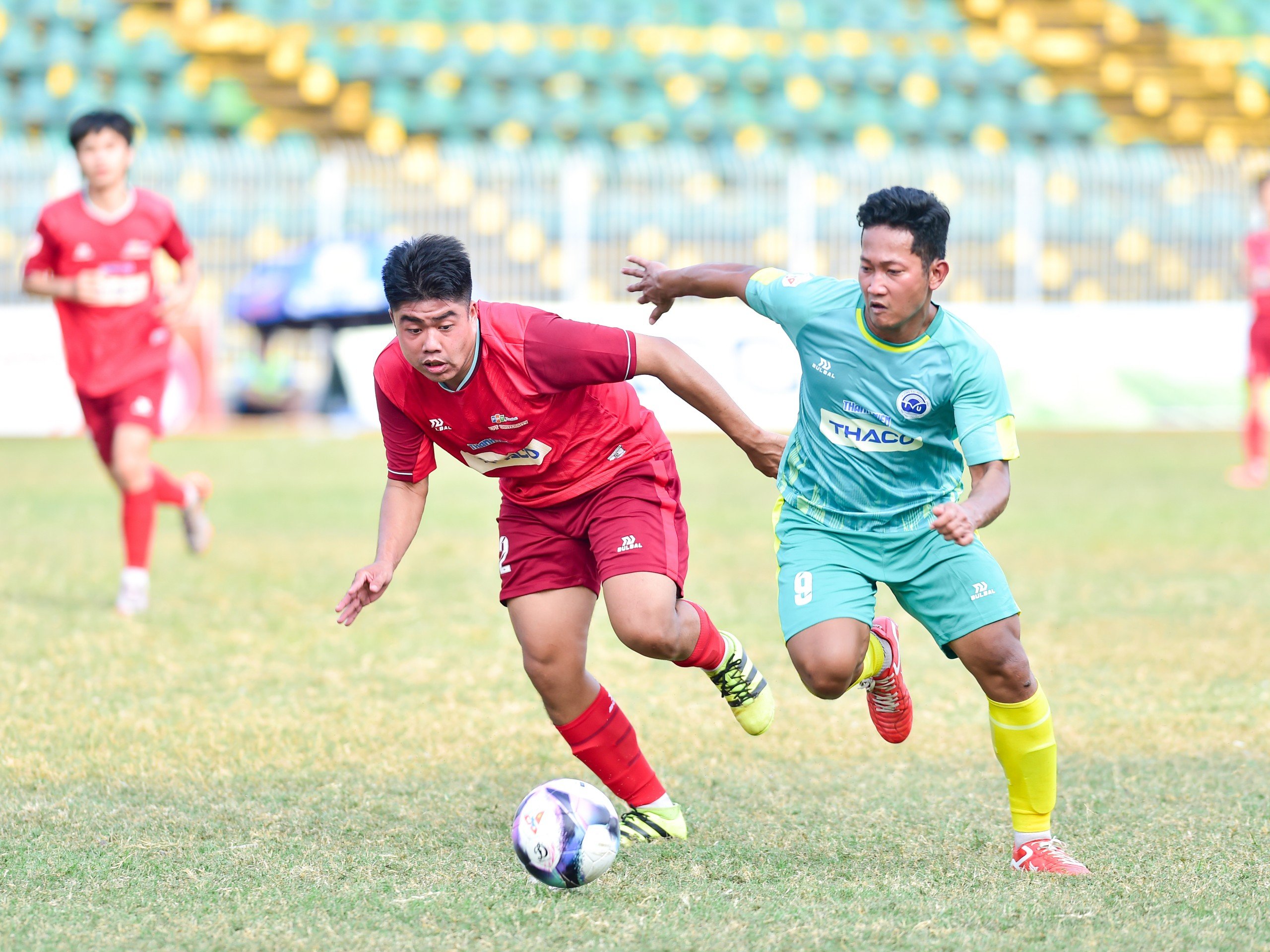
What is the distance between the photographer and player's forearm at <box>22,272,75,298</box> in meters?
7.02

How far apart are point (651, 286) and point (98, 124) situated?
3727mm

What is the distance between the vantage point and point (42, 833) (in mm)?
3949

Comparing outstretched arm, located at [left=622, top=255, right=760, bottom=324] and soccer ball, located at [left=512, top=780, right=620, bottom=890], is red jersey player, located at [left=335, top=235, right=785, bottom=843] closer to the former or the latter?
outstretched arm, located at [left=622, top=255, right=760, bottom=324]

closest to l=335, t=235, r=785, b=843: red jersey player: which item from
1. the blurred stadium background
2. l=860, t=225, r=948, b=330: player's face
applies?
l=860, t=225, r=948, b=330: player's face

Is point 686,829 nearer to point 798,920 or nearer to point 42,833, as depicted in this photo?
point 798,920

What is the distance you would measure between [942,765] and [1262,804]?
97 centimetres

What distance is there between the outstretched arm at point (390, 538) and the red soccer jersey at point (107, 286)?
342 cm

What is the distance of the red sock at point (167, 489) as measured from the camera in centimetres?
750

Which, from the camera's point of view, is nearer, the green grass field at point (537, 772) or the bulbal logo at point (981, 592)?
the green grass field at point (537, 772)

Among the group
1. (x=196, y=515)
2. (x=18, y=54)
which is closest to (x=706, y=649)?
(x=196, y=515)

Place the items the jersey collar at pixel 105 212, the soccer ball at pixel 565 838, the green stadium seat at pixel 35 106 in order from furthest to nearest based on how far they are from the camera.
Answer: the green stadium seat at pixel 35 106, the jersey collar at pixel 105 212, the soccer ball at pixel 565 838

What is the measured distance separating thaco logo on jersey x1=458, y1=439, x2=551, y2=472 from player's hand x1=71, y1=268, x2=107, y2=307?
3.72 meters

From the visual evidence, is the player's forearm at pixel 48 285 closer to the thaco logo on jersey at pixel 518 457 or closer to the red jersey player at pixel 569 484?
the red jersey player at pixel 569 484

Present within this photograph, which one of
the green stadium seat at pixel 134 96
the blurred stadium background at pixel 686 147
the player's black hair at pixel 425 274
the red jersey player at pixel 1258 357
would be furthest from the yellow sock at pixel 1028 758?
the green stadium seat at pixel 134 96
